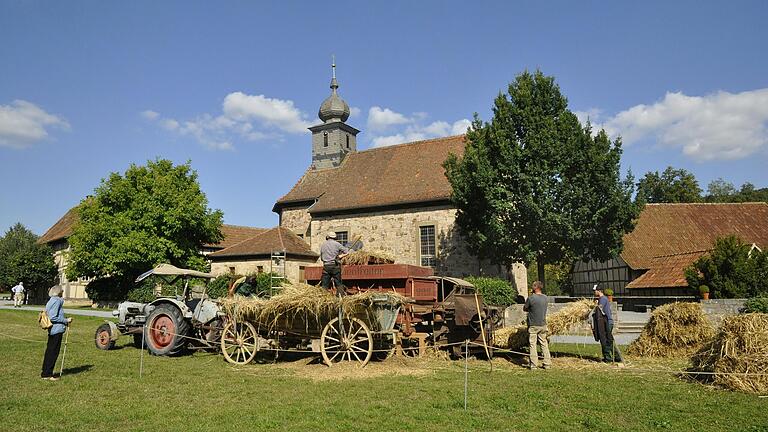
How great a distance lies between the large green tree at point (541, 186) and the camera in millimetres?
21656

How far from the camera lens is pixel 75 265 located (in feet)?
105

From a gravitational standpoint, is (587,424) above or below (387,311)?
below

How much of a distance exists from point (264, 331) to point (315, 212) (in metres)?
19.4

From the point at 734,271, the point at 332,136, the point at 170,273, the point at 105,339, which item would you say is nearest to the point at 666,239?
the point at 734,271

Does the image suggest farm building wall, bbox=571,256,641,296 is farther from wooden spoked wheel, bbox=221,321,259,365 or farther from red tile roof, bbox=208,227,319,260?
wooden spoked wheel, bbox=221,321,259,365

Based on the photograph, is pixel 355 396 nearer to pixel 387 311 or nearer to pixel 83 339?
pixel 387 311

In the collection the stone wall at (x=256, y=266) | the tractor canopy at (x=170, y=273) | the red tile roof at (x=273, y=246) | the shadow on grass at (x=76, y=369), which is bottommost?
the shadow on grass at (x=76, y=369)

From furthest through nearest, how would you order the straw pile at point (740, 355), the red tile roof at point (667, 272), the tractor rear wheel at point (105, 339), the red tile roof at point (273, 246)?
the red tile roof at point (273, 246) → the red tile roof at point (667, 272) → the tractor rear wheel at point (105, 339) → the straw pile at point (740, 355)

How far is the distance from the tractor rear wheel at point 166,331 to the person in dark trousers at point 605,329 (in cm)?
881

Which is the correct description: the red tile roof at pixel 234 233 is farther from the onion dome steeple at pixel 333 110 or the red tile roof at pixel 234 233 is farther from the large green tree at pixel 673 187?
the large green tree at pixel 673 187

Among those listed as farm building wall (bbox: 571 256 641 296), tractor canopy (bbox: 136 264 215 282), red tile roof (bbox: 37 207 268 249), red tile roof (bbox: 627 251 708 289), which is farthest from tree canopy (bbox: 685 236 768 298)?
red tile roof (bbox: 37 207 268 249)

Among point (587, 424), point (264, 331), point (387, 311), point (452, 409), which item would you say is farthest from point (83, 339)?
point (587, 424)

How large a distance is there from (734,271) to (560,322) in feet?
36.0

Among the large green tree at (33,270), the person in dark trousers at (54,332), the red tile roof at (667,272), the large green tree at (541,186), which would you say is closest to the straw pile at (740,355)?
the person in dark trousers at (54,332)
